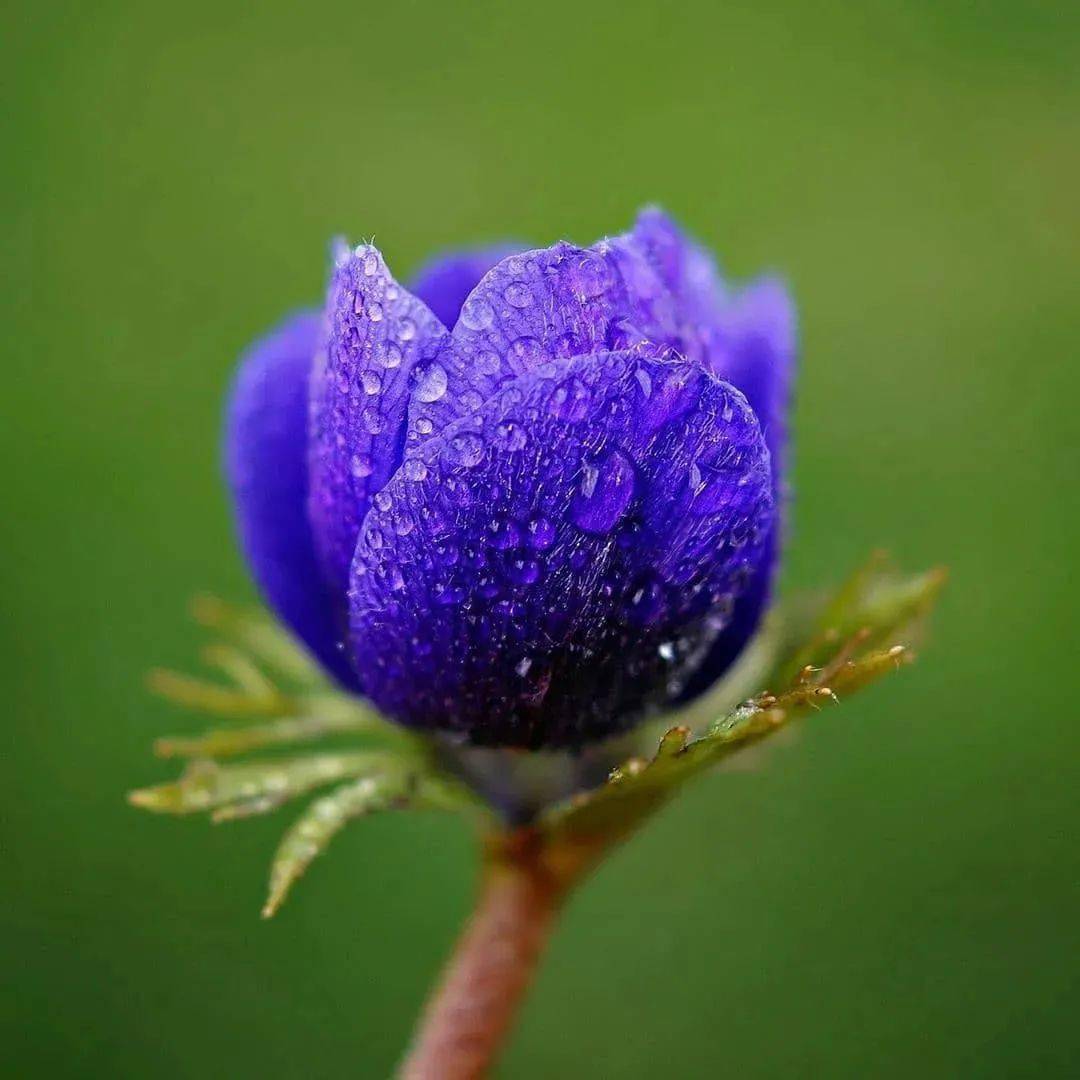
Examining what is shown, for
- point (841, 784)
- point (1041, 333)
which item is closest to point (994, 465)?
point (1041, 333)

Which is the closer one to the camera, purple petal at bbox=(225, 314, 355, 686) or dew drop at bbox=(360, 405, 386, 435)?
dew drop at bbox=(360, 405, 386, 435)

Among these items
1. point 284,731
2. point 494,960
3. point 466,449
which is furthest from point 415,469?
point 494,960

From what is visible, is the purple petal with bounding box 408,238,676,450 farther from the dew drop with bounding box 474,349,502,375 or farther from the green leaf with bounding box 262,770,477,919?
the green leaf with bounding box 262,770,477,919

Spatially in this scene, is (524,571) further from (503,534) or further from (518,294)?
(518,294)

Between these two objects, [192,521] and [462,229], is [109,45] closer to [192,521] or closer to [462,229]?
[462,229]

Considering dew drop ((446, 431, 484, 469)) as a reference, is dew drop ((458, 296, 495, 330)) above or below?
above

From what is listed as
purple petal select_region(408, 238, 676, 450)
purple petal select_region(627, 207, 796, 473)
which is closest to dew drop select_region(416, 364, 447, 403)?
purple petal select_region(408, 238, 676, 450)
